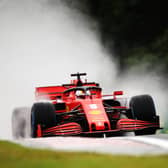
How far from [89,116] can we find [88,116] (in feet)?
0.08

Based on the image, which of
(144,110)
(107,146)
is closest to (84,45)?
(144,110)

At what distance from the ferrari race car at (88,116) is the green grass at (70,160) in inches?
185

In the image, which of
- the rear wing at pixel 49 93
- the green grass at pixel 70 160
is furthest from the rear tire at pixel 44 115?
the green grass at pixel 70 160

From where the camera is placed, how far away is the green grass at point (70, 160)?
7543 mm

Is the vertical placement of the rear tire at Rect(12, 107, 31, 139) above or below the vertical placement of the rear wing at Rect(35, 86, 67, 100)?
below

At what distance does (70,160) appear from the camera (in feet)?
26.3

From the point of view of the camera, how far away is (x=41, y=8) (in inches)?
1407

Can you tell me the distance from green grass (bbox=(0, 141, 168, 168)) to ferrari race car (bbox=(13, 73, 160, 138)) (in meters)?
4.69

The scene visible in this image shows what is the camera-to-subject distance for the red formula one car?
1411 cm

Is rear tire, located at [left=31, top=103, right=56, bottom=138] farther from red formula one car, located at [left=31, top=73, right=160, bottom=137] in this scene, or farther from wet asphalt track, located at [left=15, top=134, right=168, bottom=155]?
wet asphalt track, located at [left=15, top=134, right=168, bottom=155]

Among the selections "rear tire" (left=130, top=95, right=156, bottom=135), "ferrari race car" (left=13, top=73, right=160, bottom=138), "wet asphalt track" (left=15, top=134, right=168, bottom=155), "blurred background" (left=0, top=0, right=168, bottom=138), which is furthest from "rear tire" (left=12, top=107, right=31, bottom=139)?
"blurred background" (left=0, top=0, right=168, bottom=138)

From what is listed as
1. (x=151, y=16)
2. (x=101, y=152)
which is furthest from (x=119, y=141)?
(x=151, y=16)

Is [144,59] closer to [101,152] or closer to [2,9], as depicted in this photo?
[2,9]

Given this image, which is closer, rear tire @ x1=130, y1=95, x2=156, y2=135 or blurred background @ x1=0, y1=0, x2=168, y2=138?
rear tire @ x1=130, y1=95, x2=156, y2=135
